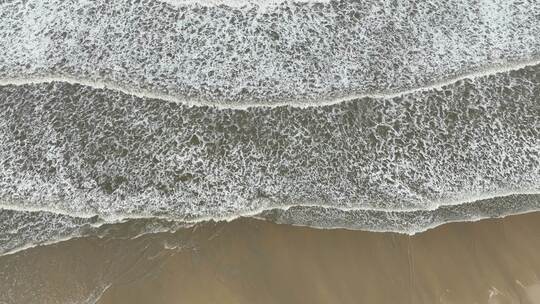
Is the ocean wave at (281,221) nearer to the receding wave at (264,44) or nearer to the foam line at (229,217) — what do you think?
the foam line at (229,217)

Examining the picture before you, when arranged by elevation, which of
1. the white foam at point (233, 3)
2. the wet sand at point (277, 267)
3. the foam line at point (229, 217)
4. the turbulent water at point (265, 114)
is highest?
the white foam at point (233, 3)

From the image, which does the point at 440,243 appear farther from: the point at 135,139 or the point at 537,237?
the point at 135,139

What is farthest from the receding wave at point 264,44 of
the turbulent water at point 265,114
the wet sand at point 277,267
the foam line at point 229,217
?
the wet sand at point 277,267

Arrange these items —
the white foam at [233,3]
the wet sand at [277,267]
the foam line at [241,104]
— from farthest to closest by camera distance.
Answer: the white foam at [233,3], the foam line at [241,104], the wet sand at [277,267]

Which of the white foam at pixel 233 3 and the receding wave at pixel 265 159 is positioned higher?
the white foam at pixel 233 3

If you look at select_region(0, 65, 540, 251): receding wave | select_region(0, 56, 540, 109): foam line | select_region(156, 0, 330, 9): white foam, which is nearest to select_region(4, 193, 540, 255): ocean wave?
select_region(0, 65, 540, 251): receding wave

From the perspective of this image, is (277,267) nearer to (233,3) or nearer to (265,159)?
(265,159)

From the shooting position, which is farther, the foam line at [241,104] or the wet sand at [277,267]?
the foam line at [241,104]

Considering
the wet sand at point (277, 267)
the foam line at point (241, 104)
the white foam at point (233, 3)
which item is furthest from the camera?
the white foam at point (233, 3)
